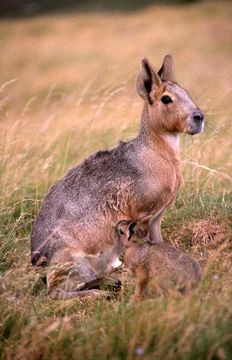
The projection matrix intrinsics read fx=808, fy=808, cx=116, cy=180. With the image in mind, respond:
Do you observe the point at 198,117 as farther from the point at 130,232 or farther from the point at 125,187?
the point at 130,232

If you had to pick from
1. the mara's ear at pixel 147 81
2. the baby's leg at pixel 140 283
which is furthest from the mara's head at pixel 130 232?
the mara's ear at pixel 147 81

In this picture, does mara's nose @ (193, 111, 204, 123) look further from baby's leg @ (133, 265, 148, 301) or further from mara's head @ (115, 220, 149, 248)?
baby's leg @ (133, 265, 148, 301)

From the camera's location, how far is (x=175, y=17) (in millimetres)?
30766

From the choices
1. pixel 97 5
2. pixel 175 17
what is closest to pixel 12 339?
pixel 175 17

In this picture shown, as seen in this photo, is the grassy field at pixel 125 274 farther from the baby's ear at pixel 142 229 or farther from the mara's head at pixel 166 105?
the mara's head at pixel 166 105

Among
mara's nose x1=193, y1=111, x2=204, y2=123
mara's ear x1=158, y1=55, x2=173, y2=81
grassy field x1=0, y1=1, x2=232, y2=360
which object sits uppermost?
mara's ear x1=158, y1=55, x2=173, y2=81

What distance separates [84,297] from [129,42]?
830 inches

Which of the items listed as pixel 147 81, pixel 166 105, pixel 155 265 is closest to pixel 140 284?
pixel 155 265

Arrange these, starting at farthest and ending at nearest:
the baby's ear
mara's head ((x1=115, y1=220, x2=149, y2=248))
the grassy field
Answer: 1. the baby's ear
2. mara's head ((x1=115, y1=220, x2=149, y2=248))
3. the grassy field

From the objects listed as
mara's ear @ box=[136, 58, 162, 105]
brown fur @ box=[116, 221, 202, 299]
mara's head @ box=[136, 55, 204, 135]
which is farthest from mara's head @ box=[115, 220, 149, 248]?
mara's ear @ box=[136, 58, 162, 105]

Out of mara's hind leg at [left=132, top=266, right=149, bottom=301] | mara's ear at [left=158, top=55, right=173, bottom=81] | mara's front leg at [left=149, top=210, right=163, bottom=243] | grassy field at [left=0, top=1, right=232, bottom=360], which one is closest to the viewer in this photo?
grassy field at [left=0, top=1, right=232, bottom=360]

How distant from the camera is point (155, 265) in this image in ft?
19.6

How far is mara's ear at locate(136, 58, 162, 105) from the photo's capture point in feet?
23.1

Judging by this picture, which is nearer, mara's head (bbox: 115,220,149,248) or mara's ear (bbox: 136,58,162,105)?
mara's head (bbox: 115,220,149,248)
